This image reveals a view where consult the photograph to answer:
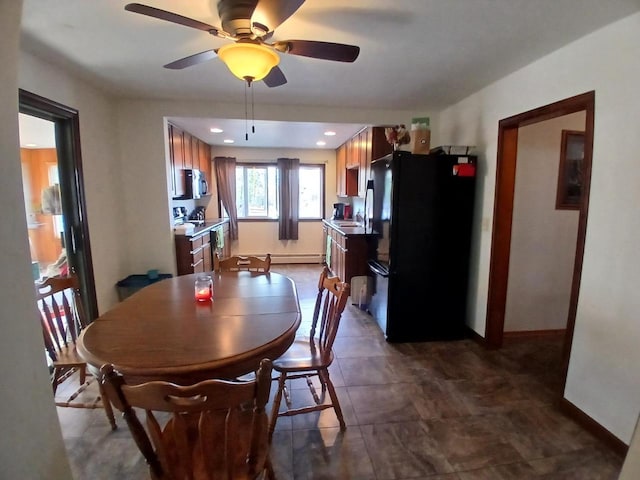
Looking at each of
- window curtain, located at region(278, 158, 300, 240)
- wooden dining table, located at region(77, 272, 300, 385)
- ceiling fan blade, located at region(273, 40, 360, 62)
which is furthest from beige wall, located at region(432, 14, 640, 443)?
window curtain, located at region(278, 158, 300, 240)

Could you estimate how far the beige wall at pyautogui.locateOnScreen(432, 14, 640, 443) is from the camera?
170 cm

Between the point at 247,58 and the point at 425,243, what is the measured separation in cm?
210

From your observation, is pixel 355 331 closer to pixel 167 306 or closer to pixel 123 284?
pixel 167 306

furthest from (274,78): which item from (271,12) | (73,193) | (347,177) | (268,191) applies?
(268,191)

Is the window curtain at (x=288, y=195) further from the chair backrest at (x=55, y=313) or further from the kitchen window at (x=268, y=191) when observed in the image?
the chair backrest at (x=55, y=313)

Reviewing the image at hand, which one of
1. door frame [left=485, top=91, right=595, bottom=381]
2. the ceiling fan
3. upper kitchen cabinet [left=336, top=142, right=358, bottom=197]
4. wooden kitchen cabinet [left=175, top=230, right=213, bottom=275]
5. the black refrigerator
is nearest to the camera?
the ceiling fan

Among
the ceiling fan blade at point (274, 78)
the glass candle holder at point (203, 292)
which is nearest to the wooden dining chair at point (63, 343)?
the glass candle holder at point (203, 292)

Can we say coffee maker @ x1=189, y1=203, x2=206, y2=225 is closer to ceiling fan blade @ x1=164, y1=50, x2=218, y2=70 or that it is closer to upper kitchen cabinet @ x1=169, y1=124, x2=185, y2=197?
upper kitchen cabinet @ x1=169, y1=124, x2=185, y2=197

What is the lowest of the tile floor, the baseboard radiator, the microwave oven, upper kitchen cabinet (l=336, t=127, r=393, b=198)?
the tile floor

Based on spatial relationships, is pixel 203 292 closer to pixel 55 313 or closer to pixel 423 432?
pixel 55 313

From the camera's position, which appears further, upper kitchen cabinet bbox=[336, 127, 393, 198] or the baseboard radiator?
the baseboard radiator

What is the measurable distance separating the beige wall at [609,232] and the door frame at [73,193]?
142 inches

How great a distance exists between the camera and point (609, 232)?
1.81 meters

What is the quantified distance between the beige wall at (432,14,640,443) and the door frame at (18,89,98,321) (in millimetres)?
3598
